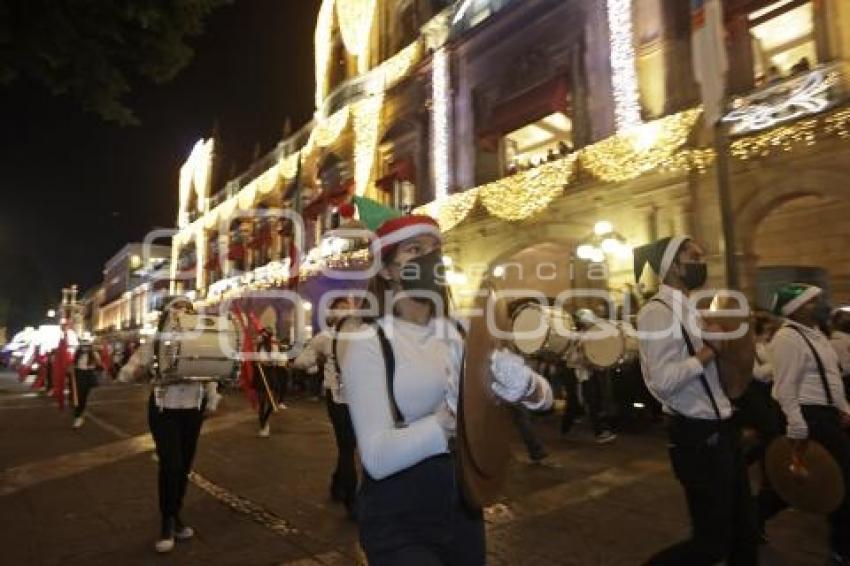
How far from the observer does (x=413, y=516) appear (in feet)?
7.12

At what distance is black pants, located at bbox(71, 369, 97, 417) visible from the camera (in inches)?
502

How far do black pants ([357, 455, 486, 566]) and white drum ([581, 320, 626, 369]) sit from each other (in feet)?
26.8

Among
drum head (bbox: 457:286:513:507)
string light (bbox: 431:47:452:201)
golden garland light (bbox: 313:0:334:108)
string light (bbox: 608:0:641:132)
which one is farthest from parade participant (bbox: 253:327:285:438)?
golden garland light (bbox: 313:0:334:108)

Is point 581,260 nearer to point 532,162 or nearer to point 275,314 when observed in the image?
point 532,162

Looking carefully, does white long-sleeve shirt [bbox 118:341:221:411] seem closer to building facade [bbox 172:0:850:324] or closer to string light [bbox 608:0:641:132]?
building facade [bbox 172:0:850:324]

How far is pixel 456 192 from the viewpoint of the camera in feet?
61.8

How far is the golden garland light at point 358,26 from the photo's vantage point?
23297 millimetres

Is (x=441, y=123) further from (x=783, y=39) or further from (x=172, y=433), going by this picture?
(x=172, y=433)

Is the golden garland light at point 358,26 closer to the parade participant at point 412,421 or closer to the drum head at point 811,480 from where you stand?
the drum head at point 811,480

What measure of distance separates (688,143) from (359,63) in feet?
46.1

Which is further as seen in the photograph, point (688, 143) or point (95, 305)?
point (95, 305)

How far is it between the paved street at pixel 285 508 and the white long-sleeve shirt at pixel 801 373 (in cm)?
100

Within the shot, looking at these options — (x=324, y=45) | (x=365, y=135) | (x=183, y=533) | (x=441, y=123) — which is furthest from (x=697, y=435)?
(x=324, y=45)

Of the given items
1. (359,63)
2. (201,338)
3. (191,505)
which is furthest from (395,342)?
(359,63)
